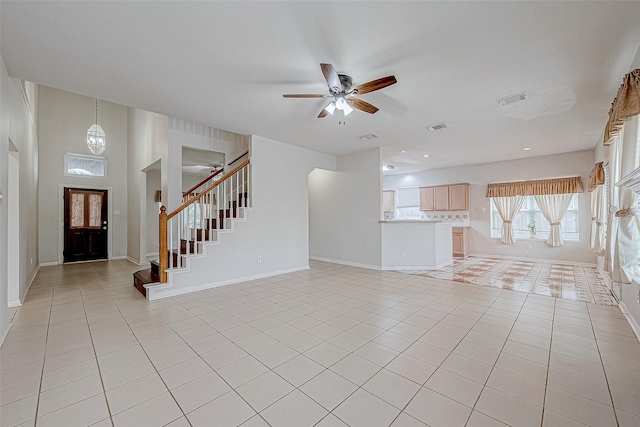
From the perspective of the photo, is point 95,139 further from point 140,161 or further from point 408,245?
point 408,245

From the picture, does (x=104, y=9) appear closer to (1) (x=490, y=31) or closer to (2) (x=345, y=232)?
(1) (x=490, y=31)

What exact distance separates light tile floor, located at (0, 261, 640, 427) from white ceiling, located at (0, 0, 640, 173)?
2774mm

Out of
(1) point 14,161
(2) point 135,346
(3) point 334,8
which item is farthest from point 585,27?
(1) point 14,161

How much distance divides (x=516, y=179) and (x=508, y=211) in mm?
900

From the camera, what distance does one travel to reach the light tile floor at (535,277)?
161 inches

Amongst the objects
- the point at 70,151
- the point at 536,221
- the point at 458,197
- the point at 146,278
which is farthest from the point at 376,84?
the point at 70,151

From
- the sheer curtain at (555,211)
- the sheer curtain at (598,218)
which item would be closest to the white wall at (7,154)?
the sheer curtain at (598,218)

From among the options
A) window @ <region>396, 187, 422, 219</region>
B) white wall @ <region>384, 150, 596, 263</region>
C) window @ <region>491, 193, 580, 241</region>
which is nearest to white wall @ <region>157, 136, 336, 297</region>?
window @ <region>396, 187, 422, 219</region>

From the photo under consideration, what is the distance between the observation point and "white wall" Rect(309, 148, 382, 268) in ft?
20.1

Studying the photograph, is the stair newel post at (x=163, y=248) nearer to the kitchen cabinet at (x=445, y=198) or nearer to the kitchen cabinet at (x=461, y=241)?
the kitchen cabinet at (x=461, y=241)

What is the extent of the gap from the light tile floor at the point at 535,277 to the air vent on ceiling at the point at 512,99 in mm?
2924

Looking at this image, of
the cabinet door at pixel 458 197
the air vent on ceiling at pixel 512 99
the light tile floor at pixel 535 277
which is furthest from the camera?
the cabinet door at pixel 458 197

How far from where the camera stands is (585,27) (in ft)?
7.13

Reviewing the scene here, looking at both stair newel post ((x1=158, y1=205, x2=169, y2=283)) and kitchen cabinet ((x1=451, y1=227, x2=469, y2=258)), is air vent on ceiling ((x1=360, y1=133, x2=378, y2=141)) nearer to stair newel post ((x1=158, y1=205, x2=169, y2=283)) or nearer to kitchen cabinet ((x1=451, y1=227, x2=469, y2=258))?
stair newel post ((x1=158, y1=205, x2=169, y2=283))
